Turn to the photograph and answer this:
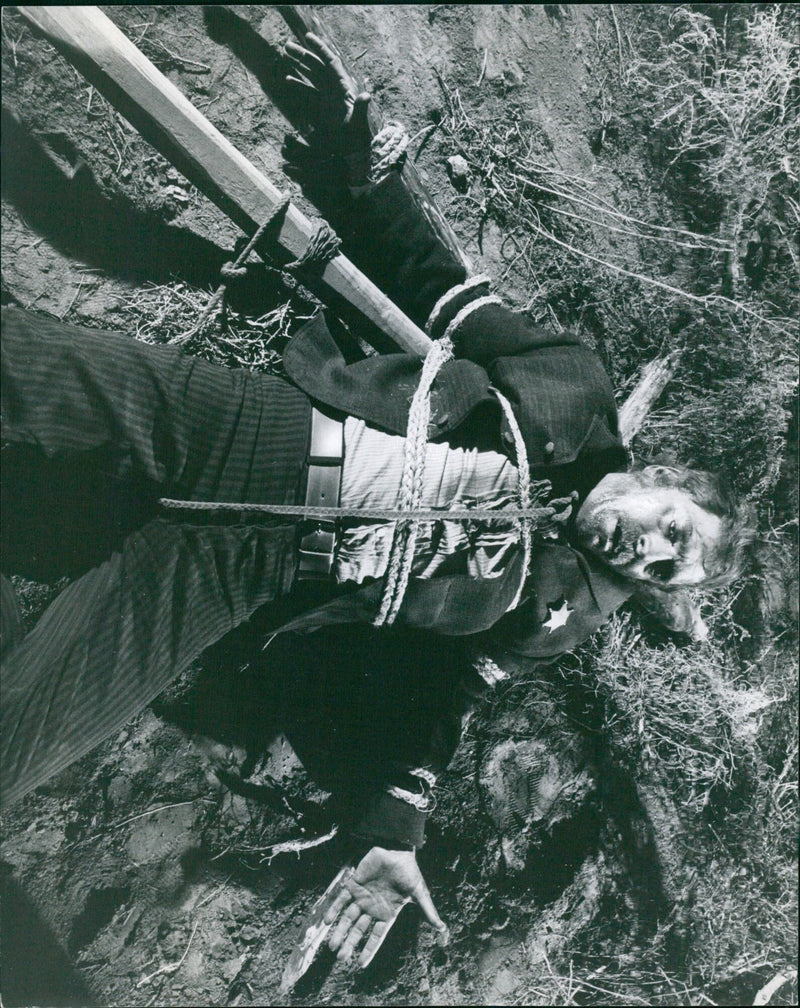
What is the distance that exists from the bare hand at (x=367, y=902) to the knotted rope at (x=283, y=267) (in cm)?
165

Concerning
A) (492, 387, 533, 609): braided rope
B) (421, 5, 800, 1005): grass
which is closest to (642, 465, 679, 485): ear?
(492, 387, 533, 609): braided rope

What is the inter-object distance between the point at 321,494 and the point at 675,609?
1364mm

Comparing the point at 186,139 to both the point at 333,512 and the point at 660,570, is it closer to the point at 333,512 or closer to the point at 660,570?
the point at 333,512

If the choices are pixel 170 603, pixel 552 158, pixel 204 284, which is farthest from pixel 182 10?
pixel 170 603

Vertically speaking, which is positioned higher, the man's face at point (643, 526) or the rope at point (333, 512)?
the rope at point (333, 512)

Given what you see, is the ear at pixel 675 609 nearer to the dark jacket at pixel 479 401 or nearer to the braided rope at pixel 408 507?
the dark jacket at pixel 479 401

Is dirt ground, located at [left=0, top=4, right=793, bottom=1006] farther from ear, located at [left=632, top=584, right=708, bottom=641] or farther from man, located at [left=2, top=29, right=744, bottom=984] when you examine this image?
ear, located at [left=632, top=584, right=708, bottom=641]

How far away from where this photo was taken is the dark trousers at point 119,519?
56.8 inches

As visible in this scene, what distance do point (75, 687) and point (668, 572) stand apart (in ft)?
5.17

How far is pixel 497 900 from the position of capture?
2354mm

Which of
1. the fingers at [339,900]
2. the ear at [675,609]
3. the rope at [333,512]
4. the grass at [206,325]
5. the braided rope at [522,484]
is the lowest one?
the ear at [675,609]

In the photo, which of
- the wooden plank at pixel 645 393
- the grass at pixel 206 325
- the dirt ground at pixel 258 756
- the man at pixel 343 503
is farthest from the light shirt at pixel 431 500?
the wooden plank at pixel 645 393

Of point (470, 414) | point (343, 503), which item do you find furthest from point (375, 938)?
point (470, 414)

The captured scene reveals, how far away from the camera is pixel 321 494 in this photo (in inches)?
64.3
